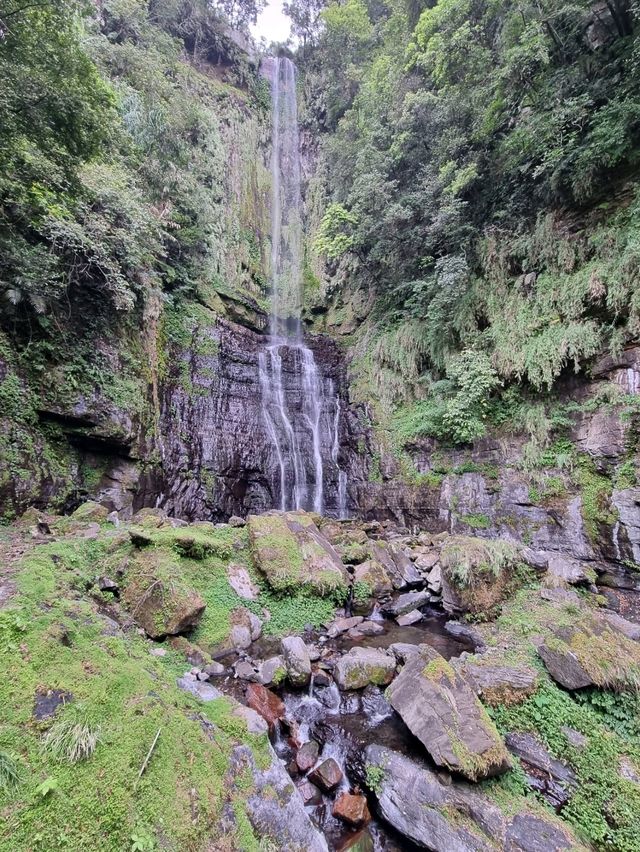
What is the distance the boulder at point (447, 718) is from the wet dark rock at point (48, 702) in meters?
2.86

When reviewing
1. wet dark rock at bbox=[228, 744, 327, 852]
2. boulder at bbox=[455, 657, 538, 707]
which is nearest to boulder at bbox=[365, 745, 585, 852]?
wet dark rock at bbox=[228, 744, 327, 852]

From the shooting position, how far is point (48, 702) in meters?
2.28

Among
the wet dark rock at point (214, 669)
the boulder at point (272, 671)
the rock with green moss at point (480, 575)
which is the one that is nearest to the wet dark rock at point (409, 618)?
the rock with green moss at point (480, 575)

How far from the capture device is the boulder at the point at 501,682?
12.6ft

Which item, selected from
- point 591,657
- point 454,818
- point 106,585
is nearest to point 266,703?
point 454,818

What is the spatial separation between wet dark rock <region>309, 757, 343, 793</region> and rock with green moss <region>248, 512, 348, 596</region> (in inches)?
110

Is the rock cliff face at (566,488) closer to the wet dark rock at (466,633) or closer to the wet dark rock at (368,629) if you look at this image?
the wet dark rock at (466,633)

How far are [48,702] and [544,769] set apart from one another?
3.99 meters

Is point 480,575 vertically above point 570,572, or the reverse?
point 480,575

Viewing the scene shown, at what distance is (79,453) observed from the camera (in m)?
7.93

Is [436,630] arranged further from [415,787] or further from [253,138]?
[253,138]

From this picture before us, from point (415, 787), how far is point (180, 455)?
8637 mm

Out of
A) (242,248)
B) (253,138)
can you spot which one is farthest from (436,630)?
(253,138)

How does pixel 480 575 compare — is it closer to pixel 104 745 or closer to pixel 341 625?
pixel 341 625
